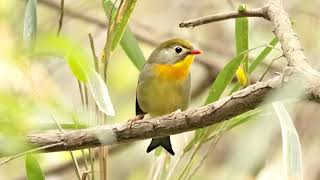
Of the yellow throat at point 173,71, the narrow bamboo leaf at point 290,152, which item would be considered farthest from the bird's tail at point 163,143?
the narrow bamboo leaf at point 290,152

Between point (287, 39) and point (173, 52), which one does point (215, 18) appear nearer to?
point (287, 39)

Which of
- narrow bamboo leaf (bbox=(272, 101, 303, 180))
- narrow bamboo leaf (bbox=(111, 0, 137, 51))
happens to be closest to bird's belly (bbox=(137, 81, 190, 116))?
narrow bamboo leaf (bbox=(111, 0, 137, 51))

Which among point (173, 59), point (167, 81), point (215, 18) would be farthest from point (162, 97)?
point (215, 18)

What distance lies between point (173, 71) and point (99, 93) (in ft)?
3.72

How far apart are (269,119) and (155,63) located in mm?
1195

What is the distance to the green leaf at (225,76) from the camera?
7.25ft

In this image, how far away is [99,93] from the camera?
5.94 feet

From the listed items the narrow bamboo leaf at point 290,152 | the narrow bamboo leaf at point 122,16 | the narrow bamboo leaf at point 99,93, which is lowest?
the narrow bamboo leaf at point 290,152

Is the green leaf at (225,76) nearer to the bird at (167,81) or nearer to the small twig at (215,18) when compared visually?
the small twig at (215,18)

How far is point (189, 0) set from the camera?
14.0 ft

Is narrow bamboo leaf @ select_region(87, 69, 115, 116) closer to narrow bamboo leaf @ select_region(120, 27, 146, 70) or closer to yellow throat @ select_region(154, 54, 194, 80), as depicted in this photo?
narrow bamboo leaf @ select_region(120, 27, 146, 70)

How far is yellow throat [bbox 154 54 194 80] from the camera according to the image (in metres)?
2.91

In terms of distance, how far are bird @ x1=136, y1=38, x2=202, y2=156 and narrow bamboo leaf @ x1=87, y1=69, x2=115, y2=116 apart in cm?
105

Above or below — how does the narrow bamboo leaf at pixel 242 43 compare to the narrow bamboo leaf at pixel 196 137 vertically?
above
